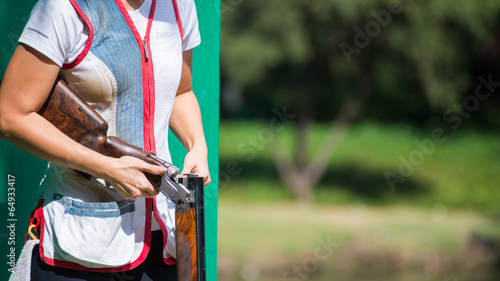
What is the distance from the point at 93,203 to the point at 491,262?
752 cm

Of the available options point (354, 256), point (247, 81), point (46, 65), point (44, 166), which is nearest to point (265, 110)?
point (247, 81)

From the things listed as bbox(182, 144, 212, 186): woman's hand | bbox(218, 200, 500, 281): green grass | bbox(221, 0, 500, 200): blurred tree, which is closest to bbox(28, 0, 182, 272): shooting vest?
bbox(182, 144, 212, 186): woman's hand

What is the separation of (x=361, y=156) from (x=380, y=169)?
0.73 m

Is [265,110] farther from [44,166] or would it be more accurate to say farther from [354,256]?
[44,166]

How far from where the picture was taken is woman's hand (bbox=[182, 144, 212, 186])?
151cm

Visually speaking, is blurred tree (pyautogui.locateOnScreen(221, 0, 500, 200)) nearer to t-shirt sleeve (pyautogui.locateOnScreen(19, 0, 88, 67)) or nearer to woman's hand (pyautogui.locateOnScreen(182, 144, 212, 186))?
woman's hand (pyautogui.locateOnScreen(182, 144, 212, 186))

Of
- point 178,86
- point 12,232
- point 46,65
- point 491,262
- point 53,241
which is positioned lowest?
point 53,241

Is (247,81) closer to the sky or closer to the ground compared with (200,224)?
closer to the sky

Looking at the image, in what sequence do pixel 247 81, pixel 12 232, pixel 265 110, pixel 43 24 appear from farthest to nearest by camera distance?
pixel 265 110
pixel 247 81
pixel 12 232
pixel 43 24

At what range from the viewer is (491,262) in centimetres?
780

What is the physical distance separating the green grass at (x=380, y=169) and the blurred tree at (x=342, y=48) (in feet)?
2.07

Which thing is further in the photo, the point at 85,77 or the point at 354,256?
the point at 354,256

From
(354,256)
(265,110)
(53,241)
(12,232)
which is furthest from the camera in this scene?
(265,110)

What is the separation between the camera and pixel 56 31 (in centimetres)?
123
